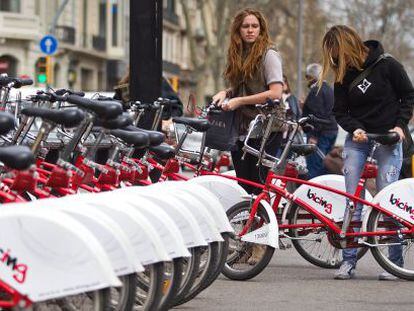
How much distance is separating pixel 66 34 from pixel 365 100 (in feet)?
165

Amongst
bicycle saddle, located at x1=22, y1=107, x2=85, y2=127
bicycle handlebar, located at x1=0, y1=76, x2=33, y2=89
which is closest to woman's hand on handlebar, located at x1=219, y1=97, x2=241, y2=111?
bicycle handlebar, located at x1=0, y1=76, x2=33, y2=89

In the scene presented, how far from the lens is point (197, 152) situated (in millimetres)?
10969

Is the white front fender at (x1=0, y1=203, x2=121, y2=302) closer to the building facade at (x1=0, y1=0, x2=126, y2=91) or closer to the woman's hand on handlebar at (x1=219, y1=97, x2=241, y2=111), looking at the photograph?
the woman's hand on handlebar at (x1=219, y1=97, x2=241, y2=111)

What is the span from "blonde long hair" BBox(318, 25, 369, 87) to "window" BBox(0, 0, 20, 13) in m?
46.1

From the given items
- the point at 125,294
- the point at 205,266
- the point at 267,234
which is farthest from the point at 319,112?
the point at 125,294

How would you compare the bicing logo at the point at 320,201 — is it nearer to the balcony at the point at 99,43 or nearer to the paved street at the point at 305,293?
the paved street at the point at 305,293

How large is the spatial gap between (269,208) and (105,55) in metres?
57.7

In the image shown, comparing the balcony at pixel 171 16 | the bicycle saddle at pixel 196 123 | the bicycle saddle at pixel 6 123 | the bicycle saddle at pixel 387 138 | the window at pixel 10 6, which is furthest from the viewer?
the balcony at pixel 171 16

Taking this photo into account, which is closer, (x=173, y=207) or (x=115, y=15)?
(x=173, y=207)

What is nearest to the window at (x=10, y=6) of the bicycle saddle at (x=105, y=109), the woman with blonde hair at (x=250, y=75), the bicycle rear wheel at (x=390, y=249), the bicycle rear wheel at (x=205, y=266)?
the woman with blonde hair at (x=250, y=75)

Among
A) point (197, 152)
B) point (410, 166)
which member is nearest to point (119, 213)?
point (197, 152)

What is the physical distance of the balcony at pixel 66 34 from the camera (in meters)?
59.8

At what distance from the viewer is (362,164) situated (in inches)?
414

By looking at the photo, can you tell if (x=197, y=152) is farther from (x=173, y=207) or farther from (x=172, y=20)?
(x=172, y=20)
